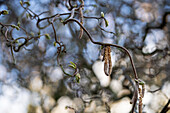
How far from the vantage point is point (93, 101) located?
692mm

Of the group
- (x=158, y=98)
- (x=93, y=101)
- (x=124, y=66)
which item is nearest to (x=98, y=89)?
(x=93, y=101)

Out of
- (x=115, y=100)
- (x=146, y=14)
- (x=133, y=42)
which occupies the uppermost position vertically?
(x=146, y=14)

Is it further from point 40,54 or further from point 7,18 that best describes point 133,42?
point 7,18

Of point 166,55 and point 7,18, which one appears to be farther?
point 166,55

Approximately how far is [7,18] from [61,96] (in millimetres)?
389

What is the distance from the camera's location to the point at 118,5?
72cm

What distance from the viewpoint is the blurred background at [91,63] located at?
634mm

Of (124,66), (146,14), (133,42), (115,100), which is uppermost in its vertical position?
(146,14)

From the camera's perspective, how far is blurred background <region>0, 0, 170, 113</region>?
634 mm

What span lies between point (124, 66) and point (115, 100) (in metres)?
→ 0.16

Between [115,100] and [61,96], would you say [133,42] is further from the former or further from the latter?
[61,96]

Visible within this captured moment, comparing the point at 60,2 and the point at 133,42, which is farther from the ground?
the point at 60,2

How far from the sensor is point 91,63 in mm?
710

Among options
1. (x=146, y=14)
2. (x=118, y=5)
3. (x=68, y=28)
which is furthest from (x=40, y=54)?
(x=146, y=14)
